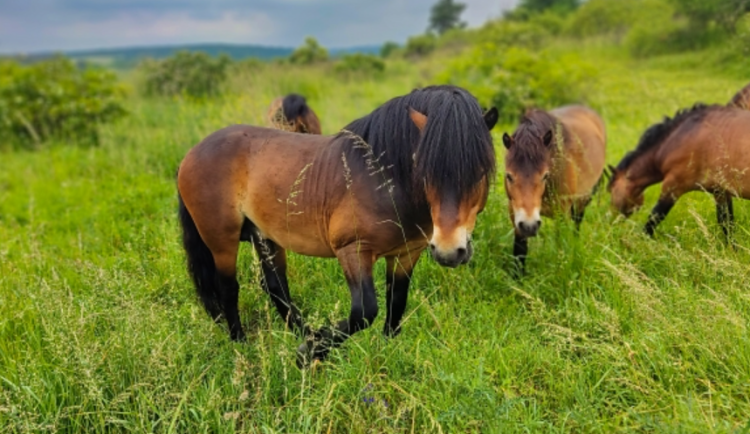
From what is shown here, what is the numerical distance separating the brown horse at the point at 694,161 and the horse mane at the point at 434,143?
2.31 metres

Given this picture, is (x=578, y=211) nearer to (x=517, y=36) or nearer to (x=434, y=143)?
(x=434, y=143)

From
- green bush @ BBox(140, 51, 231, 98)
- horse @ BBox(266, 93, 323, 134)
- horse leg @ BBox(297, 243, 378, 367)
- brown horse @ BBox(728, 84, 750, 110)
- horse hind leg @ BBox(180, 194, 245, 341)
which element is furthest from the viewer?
green bush @ BBox(140, 51, 231, 98)

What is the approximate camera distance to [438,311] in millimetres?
3121

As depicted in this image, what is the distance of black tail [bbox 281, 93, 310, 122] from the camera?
18.8ft

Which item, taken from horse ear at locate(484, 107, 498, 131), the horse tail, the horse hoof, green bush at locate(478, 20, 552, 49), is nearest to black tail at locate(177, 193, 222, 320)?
the horse hoof

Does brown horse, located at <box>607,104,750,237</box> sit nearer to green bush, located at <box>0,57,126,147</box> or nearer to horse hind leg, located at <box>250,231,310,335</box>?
horse hind leg, located at <box>250,231,310,335</box>

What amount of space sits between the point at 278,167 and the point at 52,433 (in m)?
1.70

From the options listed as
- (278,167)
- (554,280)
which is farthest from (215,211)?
(554,280)

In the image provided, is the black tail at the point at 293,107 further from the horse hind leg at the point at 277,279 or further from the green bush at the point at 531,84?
the green bush at the point at 531,84

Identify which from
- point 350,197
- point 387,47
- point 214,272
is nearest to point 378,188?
point 350,197

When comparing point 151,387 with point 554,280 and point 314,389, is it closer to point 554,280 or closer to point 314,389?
point 314,389

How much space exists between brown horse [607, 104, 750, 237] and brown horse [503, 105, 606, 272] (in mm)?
477

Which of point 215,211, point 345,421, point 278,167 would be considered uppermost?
point 278,167

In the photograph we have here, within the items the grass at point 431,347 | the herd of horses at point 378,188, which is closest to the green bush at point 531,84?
the grass at point 431,347
